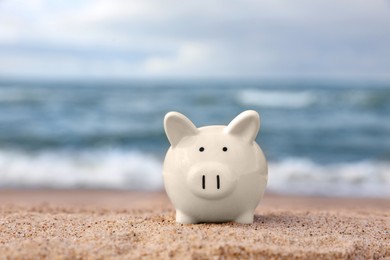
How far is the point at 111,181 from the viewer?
27.6 ft

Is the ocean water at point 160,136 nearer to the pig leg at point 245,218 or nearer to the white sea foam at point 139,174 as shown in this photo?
the white sea foam at point 139,174

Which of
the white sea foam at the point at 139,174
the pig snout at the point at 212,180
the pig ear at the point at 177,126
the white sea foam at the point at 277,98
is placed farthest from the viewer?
the white sea foam at the point at 277,98

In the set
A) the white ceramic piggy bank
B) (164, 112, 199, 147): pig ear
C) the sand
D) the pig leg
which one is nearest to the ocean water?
the sand

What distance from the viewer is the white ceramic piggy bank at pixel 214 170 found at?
13.0ft

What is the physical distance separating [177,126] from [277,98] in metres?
17.6

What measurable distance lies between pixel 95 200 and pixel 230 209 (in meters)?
3.39

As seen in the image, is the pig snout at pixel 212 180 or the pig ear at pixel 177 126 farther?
the pig ear at pixel 177 126

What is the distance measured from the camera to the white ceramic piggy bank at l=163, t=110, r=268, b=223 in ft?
13.0

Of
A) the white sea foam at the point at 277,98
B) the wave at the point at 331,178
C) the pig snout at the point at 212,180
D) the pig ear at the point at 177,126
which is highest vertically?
the white sea foam at the point at 277,98

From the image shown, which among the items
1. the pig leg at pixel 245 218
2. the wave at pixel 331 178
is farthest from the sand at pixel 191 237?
the wave at pixel 331 178

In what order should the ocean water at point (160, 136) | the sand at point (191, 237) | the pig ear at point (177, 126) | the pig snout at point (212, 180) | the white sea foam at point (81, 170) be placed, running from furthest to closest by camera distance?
the ocean water at point (160, 136)
the white sea foam at point (81, 170)
the pig ear at point (177, 126)
the pig snout at point (212, 180)
the sand at point (191, 237)

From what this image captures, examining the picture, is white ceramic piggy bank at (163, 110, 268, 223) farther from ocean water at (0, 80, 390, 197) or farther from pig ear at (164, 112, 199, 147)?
ocean water at (0, 80, 390, 197)

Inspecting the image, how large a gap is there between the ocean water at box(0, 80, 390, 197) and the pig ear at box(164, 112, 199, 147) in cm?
397

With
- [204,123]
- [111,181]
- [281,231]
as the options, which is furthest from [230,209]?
[204,123]
